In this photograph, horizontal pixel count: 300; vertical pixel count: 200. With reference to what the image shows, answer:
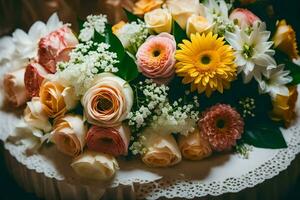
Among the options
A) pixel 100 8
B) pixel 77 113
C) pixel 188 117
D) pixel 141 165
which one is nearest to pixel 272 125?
pixel 188 117

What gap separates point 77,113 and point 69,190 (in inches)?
7.0

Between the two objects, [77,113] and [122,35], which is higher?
[122,35]

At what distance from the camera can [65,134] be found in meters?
1.16

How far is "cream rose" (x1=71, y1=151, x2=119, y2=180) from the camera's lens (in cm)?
115

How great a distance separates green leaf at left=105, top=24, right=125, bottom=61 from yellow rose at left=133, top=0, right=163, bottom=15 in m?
0.17

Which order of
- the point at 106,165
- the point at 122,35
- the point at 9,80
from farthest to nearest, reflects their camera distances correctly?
the point at 9,80 < the point at 122,35 < the point at 106,165

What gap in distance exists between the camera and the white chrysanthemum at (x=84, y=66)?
3.80ft

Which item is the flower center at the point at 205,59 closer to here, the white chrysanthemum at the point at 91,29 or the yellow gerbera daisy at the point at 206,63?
the yellow gerbera daisy at the point at 206,63

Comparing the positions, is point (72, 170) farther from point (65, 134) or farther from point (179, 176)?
→ point (179, 176)

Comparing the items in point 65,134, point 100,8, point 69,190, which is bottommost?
point 69,190

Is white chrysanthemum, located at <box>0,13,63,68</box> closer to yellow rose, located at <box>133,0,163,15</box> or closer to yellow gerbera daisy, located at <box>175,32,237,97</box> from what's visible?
yellow rose, located at <box>133,0,163,15</box>

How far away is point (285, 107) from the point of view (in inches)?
50.5

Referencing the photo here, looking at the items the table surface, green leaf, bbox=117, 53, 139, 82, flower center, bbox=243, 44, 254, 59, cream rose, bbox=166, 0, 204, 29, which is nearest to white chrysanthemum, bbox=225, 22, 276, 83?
flower center, bbox=243, 44, 254, 59

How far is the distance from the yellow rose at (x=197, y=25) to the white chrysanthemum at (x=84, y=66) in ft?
0.62
